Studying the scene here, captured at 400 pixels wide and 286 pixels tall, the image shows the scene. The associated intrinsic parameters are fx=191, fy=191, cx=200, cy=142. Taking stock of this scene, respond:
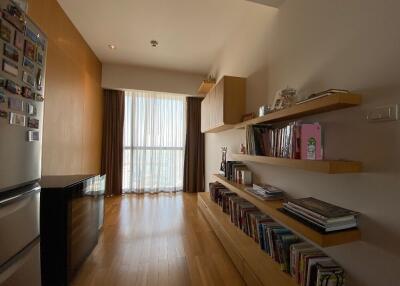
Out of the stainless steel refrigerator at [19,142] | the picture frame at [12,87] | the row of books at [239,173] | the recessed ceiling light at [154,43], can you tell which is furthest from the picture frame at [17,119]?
the recessed ceiling light at [154,43]

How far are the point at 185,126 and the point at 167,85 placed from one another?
1.05 meters

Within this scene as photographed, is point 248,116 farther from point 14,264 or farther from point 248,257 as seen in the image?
point 14,264

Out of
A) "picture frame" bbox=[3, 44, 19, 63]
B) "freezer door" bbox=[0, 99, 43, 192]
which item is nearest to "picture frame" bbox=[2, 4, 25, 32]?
"picture frame" bbox=[3, 44, 19, 63]

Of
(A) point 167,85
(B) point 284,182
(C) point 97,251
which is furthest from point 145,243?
(A) point 167,85

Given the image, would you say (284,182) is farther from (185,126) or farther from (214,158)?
(185,126)

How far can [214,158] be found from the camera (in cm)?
387

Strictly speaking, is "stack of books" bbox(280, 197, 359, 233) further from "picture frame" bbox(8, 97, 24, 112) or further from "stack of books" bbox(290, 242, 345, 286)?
"picture frame" bbox(8, 97, 24, 112)

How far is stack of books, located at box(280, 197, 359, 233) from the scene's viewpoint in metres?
1.04

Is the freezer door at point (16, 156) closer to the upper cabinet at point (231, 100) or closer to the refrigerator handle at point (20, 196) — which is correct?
the refrigerator handle at point (20, 196)

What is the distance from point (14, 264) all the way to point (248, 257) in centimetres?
153

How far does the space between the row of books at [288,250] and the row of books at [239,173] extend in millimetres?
259

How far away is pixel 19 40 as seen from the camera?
0.90 m

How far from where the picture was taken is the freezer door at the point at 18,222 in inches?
32.9

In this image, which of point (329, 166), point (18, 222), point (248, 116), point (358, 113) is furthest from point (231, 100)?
point (18, 222)
